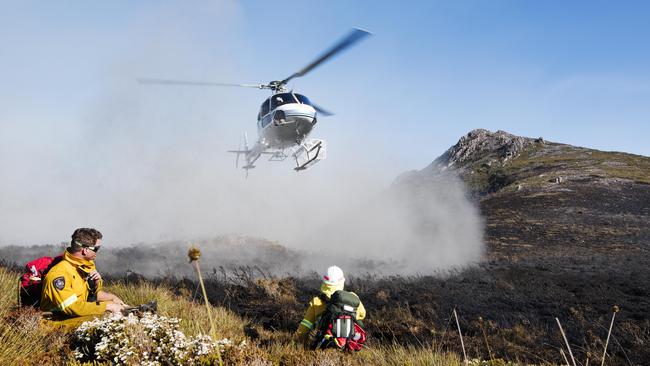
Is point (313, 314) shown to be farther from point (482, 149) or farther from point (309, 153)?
point (482, 149)

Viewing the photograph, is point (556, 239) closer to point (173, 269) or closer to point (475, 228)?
point (475, 228)

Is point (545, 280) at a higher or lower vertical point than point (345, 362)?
lower

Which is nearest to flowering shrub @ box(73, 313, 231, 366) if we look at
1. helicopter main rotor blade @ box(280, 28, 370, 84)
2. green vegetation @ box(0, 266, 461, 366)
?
green vegetation @ box(0, 266, 461, 366)

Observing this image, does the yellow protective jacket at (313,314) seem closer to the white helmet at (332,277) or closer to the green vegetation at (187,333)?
the white helmet at (332,277)

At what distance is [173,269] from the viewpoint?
17000 millimetres

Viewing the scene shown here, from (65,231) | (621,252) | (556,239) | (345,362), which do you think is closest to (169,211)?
(65,231)

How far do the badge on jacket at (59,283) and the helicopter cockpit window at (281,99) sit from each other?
46.8 ft

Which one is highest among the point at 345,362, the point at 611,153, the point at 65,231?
the point at 611,153

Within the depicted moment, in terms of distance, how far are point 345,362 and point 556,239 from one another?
834 inches

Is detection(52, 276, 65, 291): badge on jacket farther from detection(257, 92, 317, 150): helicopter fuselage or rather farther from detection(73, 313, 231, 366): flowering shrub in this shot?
detection(257, 92, 317, 150): helicopter fuselage

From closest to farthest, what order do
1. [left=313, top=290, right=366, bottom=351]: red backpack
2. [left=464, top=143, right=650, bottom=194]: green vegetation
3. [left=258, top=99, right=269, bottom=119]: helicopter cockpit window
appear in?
[left=313, top=290, right=366, bottom=351]: red backpack, [left=258, top=99, right=269, bottom=119]: helicopter cockpit window, [left=464, top=143, right=650, bottom=194]: green vegetation

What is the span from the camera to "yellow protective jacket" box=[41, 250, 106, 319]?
477cm

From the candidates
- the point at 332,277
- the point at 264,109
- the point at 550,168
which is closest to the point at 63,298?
the point at 332,277

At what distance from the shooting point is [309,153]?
20.3 metres
